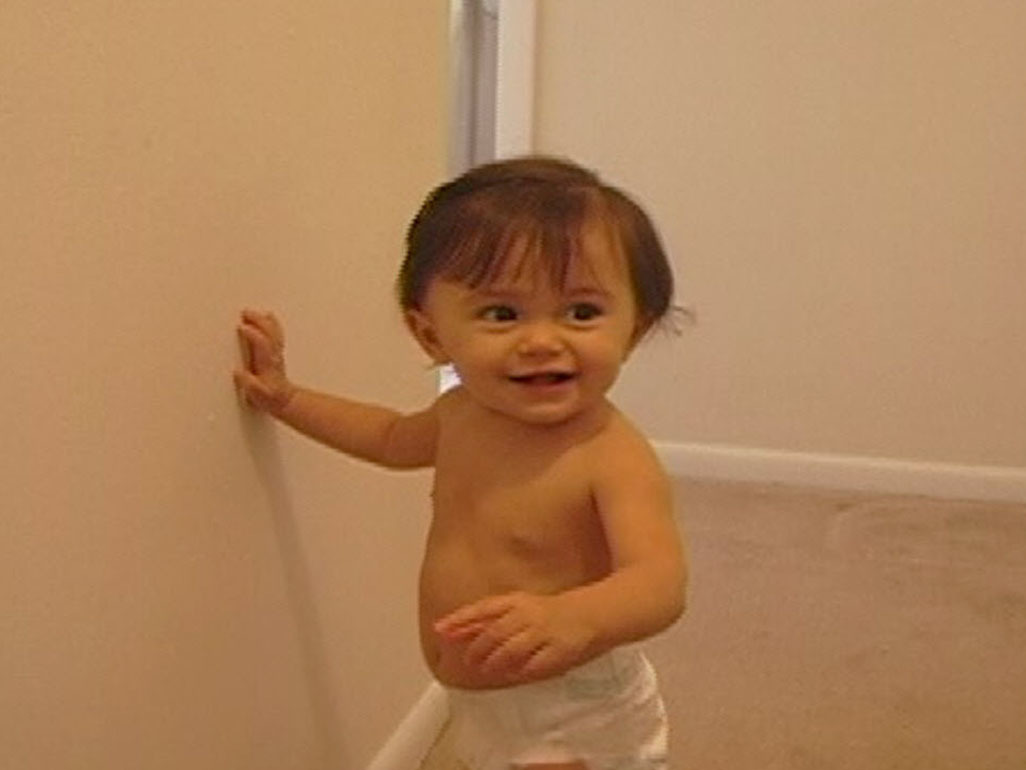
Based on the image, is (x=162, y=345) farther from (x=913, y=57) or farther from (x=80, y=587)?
(x=913, y=57)

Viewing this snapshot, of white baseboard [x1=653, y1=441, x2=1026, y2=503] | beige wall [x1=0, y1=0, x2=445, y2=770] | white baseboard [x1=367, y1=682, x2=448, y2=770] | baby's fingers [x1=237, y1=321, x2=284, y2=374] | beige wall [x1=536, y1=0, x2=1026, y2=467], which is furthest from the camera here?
white baseboard [x1=653, y1=441, x2=1026, y2=503]

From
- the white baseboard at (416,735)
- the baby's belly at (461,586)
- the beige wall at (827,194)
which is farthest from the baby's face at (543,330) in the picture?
the beige wall at (827,194)

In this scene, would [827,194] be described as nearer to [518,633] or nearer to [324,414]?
[324,414]

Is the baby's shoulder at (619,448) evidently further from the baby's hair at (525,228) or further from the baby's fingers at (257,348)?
the baby's fingers at (257,348)

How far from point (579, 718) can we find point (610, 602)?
22 centimetres

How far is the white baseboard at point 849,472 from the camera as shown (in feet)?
8.79

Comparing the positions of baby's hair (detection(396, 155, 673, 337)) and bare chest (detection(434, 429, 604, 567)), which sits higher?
baby's hair (detection(396, 155, 673, 337))

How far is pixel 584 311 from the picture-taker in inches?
43.1

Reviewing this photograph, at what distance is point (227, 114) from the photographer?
1.09 meters

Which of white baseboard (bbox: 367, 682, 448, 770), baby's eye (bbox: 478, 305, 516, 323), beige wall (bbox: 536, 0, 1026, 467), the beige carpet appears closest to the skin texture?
baby's eye (bbox: 478, 305, 516, 323)

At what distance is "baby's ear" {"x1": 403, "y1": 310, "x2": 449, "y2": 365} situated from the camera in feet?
3.77

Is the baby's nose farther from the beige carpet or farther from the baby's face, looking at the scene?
the beige carpet

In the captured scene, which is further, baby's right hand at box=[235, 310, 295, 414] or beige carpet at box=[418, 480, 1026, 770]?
beige carpet at box=[418, 480, 1026, 770]

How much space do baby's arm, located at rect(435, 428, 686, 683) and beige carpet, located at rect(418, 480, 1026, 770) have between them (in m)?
0.63
